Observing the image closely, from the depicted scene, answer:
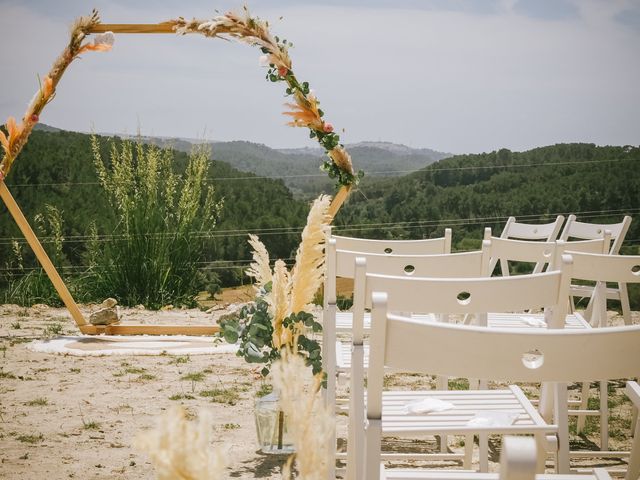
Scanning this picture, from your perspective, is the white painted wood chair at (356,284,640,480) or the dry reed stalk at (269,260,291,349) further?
the dry reed stalk at (269,260,291,349)

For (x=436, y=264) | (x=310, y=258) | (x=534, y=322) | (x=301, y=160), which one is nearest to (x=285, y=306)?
(x=310, y=258)

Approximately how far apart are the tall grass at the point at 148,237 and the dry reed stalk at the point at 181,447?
651 cm

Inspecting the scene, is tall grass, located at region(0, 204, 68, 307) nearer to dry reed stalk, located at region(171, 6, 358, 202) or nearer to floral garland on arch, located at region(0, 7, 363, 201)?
floral garland on arch, located at region(0, 7, 363, 201)

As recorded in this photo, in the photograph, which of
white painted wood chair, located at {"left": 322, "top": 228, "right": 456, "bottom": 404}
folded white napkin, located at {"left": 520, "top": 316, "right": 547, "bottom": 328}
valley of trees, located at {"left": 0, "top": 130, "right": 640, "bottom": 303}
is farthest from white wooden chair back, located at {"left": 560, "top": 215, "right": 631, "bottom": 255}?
valley of trees, located at {"left": 0, "top": 130, "right": 640, "bottom": 303}

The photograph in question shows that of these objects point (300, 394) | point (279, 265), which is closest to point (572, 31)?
point (279, 265)

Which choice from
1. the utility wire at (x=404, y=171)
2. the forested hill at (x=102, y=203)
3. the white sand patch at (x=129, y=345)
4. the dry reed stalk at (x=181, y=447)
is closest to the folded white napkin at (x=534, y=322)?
the white sand patch at (x=129, y=345)

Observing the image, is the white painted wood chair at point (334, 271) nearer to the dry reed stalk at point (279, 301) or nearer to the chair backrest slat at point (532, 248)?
the dry reed stalk at point (279, 301)

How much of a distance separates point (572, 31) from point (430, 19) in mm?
3194

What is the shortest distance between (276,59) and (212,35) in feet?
1.59

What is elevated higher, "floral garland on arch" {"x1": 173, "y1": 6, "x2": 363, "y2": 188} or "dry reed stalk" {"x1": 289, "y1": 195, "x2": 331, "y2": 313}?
"floral garland on arch" {"x1": 173, "y1": 6, "x2": 363, "y2": 188}

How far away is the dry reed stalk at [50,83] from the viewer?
5523 mm

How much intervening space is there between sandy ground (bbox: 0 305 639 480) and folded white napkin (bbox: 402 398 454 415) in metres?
1.08

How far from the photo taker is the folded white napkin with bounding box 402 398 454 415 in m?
2.24

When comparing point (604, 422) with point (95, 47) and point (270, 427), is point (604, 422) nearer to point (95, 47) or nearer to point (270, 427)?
point (270, 427)
